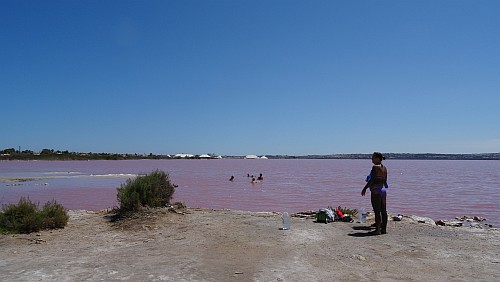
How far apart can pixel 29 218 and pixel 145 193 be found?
120 inches

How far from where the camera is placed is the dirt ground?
6363 millimetres

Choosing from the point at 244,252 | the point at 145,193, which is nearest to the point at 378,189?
the point at 244,252

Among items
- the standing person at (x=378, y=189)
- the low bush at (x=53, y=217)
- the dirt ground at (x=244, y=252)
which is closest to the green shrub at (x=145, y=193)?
the dirt ground at (x=244, y=252)

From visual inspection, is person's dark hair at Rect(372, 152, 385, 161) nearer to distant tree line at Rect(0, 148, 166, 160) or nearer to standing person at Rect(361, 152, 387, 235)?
standing person at Rect(361, 152, 387, 235)

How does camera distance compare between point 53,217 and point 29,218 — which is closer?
point 29,218

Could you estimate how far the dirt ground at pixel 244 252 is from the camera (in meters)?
6.36

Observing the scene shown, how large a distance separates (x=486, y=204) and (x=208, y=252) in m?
19.9

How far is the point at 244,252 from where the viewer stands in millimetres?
7832

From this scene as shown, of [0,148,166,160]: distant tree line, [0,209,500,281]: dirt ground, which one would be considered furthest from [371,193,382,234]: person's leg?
[0,148,166,160]: distant tree line

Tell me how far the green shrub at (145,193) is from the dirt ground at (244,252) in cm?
65

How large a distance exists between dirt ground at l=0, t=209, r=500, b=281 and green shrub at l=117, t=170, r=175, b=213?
647mm

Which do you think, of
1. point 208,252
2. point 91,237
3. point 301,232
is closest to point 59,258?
point 91,237

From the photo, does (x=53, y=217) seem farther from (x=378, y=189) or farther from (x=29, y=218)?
(x=378, y=189)

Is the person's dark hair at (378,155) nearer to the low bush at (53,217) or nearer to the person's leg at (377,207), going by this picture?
the person's leg at (377,207)
